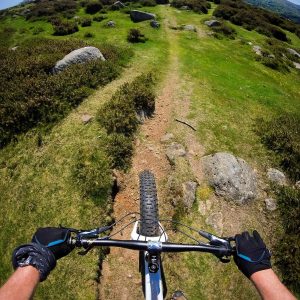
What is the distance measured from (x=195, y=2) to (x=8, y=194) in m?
49.5

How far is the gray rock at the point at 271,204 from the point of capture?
12.1 metres

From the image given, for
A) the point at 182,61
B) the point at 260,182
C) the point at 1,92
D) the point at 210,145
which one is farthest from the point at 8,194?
the point at 182,61

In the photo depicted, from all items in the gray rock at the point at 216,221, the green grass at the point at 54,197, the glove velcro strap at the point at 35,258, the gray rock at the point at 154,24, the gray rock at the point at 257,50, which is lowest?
the gray rock at the point at 154,24

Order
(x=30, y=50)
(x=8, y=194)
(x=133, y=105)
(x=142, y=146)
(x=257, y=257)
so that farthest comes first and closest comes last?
1. (x=30, y=50)
2. (x=133, y=105)
3. (x=142, y=146)
4. (x=8, y=194)
5. (x=257, y=257)

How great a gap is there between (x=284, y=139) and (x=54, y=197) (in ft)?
37.2

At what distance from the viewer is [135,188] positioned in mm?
12367

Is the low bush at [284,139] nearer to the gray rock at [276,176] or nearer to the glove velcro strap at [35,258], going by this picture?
the gray rock at [276,176]

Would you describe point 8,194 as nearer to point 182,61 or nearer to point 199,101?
point 199,101

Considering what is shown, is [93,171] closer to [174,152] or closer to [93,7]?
[174,152]

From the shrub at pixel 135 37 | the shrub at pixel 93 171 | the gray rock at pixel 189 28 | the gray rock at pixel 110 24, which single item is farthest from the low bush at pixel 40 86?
the gray rock at pixel 189 28

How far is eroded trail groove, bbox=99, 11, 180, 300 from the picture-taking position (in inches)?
377

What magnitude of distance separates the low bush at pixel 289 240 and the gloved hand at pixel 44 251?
840cm

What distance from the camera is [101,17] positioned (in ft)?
135

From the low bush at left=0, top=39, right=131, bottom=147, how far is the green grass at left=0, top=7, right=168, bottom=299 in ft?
2.28
